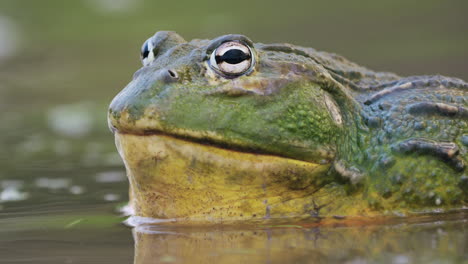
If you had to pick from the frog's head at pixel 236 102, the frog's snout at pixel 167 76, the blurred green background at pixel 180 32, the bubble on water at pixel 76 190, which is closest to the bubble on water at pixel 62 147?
the bubble on water at pixel 76 190

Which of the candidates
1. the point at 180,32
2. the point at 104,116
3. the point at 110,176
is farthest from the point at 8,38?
the point at 110,176

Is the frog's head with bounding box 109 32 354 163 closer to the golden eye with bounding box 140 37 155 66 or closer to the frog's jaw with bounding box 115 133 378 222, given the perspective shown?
the frog's jaw with bounding box 115 133 378 222

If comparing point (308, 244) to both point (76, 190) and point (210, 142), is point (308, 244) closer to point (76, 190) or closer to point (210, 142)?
point (210, 142)

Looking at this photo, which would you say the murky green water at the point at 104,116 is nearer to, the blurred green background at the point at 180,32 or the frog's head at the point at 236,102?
the blurred green background at the point at 180,32

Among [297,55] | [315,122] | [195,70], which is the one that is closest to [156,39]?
[195,70]

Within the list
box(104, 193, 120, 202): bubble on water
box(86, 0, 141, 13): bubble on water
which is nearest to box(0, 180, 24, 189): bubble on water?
box(104, 193, 120, 202): bubble on water

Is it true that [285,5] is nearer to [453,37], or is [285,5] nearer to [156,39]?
[453,37]
